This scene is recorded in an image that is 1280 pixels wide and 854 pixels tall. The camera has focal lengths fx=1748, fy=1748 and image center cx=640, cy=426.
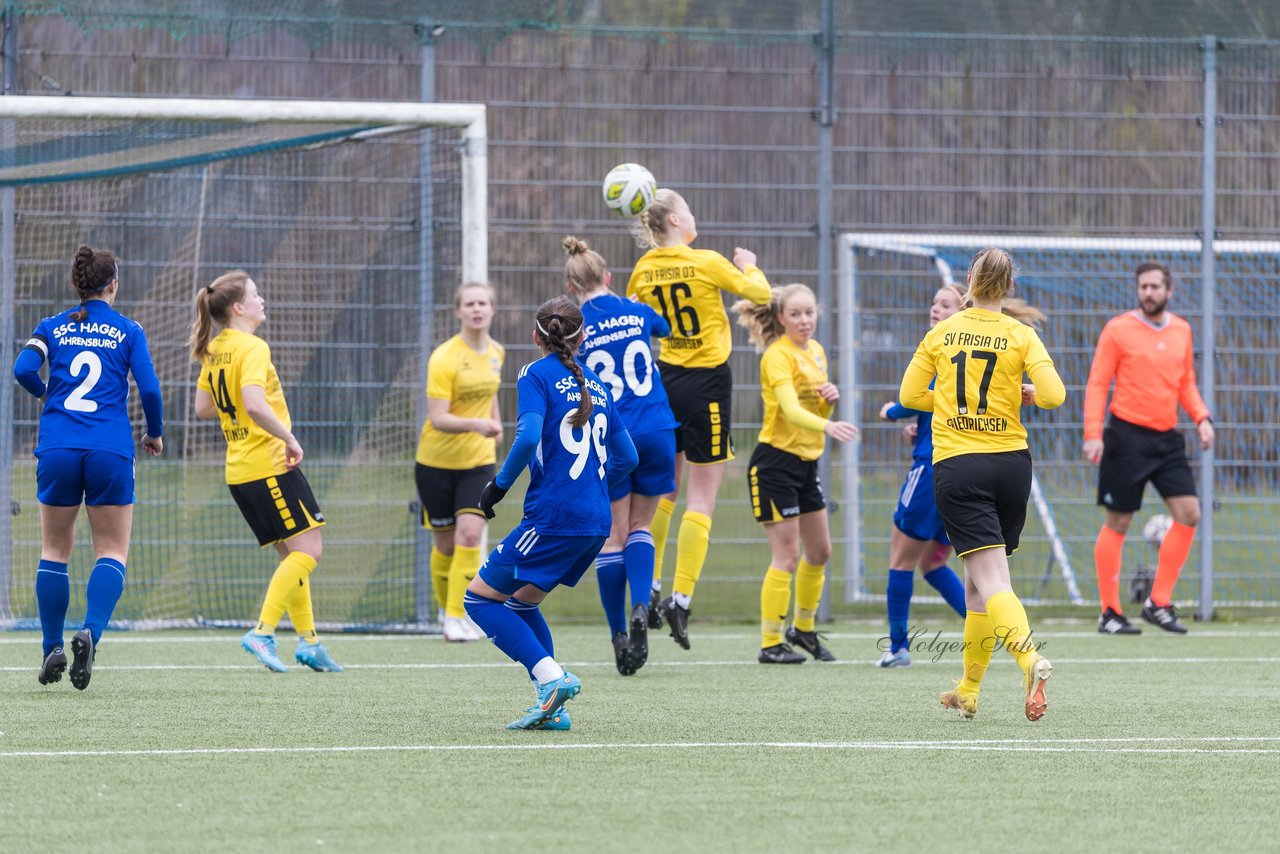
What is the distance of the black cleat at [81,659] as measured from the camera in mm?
6910

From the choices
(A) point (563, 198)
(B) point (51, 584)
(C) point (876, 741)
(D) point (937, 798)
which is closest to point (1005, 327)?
(C) point (876, 741)

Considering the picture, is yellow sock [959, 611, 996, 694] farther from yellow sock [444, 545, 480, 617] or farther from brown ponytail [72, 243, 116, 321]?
brown ponytail [72, 243, 116, 321]

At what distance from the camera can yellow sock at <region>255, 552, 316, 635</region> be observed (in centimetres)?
799

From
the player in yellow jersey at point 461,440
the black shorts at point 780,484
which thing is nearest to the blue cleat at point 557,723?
the black shorts at point 780,484

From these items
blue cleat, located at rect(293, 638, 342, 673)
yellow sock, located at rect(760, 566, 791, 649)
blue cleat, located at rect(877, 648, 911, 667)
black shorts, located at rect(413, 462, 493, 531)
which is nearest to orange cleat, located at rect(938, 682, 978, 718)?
blue cleat, located at rect(877, 648, 911, 667)

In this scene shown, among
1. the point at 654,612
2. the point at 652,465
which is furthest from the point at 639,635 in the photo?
the point at 652,465

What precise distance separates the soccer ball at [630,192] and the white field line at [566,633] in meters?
2.54

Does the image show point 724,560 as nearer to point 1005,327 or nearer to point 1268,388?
point 1268,388

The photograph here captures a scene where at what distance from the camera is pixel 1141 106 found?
1130 centimetres

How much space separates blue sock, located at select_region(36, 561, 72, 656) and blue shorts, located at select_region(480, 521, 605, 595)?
2.24 metres

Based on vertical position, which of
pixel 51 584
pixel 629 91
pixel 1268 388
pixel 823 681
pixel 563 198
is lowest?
pixel 823 681

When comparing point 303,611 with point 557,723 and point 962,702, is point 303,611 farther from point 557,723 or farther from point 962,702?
point 962,702

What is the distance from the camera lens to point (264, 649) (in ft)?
26.1

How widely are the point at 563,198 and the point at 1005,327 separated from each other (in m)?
5.12
